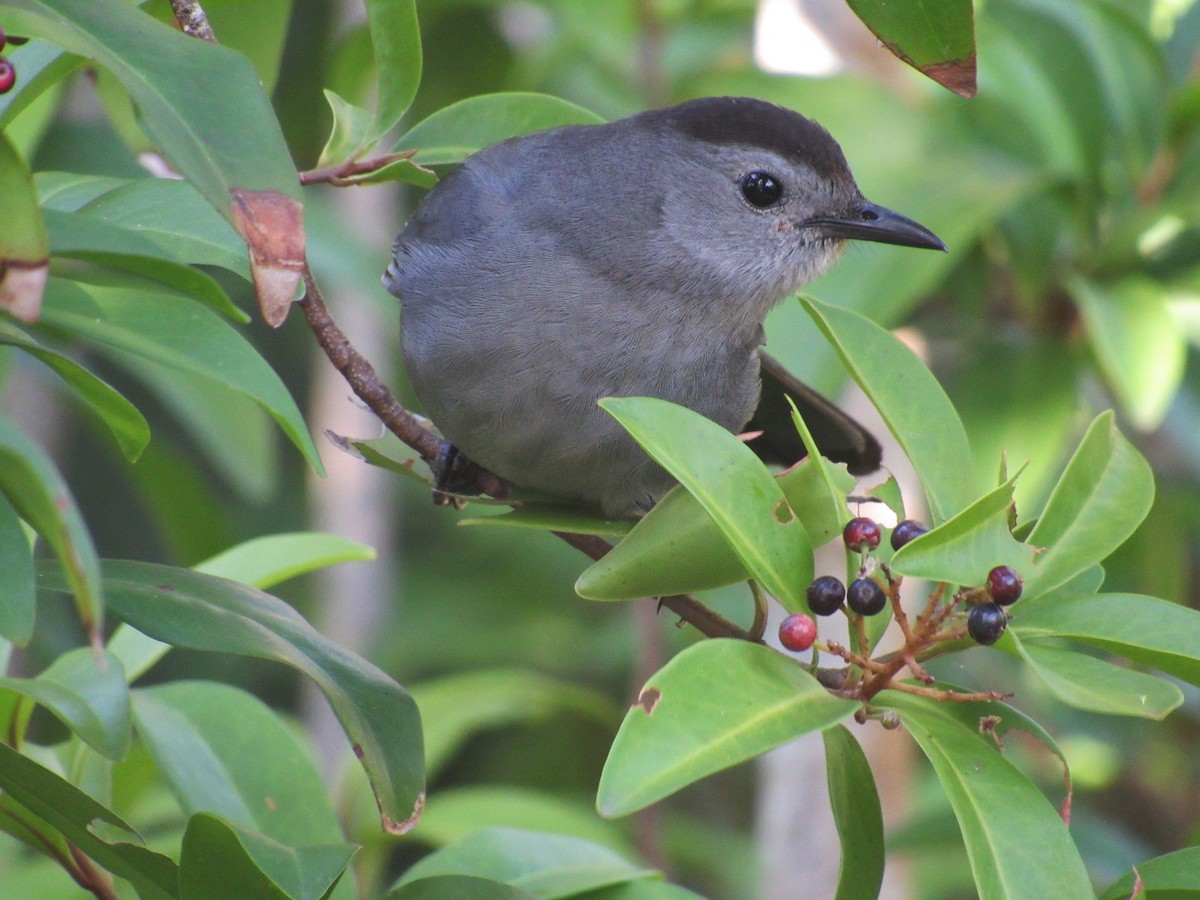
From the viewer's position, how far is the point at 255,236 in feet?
4.72

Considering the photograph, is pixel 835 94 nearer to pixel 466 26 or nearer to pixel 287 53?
pixel 466 26

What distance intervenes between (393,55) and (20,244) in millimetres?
988

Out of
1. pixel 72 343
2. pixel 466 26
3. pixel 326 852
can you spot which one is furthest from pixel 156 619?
pixel 466 26

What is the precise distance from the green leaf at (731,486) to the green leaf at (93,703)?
0.71 m

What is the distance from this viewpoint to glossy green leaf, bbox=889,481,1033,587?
61.2 inches

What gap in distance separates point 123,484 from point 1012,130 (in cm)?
478

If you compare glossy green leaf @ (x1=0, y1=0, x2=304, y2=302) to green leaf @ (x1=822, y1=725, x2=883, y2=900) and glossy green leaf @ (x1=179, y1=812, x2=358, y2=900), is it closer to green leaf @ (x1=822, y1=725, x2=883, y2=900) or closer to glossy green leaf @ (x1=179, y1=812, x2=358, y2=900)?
glossy green leaf @ (x1=179, y1=812, x2=358, y2=900)

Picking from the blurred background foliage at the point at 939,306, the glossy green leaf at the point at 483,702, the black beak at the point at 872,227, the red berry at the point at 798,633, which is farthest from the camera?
the glossy green leaf at the point at 483,702

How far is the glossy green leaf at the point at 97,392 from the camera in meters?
1.60

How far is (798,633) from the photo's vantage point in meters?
1.72

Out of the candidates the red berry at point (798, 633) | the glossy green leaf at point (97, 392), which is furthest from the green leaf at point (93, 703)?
the red berry at point (798, 633)

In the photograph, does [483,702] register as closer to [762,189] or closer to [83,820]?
[762,189]

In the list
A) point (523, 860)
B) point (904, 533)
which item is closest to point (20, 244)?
point (904, 533)

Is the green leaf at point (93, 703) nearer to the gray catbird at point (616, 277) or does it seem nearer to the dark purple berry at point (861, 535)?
the dark purple berry at point (861, 535)
